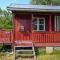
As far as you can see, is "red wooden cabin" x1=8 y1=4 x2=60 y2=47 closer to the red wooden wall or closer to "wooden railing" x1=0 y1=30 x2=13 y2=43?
the red wooden wall

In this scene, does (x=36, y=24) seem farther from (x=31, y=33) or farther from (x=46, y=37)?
(x=46, y=37)

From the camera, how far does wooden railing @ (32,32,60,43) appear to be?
83.8 ft

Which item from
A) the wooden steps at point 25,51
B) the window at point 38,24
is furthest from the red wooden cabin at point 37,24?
the wooden steps at point 25,51

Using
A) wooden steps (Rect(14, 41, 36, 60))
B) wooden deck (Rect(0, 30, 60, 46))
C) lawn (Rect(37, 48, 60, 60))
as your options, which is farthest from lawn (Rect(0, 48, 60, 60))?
wooden deck (Rect(0, 30, 60, 46))

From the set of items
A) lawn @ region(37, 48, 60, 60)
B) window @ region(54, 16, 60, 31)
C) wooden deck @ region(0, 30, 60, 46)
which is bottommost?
lawn @ region(37, 48, 60, 60)

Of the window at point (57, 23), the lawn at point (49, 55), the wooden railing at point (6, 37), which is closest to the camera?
the lawn at point (49, 55)

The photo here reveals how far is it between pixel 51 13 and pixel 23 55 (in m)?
5.43

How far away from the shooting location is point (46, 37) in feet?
84.2

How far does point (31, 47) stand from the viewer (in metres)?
25.4

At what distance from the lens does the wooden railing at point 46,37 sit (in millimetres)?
25548

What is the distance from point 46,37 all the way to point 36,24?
2.21 meters

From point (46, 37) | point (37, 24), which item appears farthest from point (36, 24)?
point (46, 37)

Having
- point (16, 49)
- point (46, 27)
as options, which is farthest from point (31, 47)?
point (46, 27)

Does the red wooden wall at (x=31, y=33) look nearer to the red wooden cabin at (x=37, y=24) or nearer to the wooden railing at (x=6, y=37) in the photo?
the red wooden cabin at (x=37, y=24)
